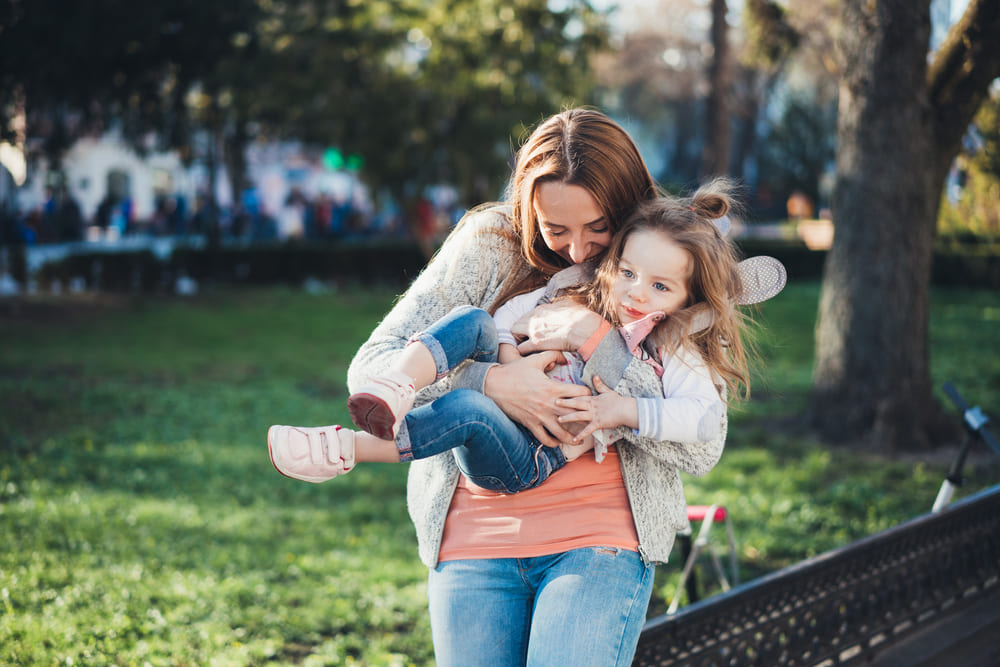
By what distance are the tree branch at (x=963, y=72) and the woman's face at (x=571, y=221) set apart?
5265 millimetres

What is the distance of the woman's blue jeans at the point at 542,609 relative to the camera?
197cm

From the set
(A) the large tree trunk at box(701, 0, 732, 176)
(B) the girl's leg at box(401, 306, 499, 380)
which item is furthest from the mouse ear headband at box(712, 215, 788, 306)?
(A) the large tree trunk at box(701, 0, 732, 176)

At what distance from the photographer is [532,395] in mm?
2098

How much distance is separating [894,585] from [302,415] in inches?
258

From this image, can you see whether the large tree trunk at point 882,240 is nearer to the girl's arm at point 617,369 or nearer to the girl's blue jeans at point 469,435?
the girl's arm at point 617,369

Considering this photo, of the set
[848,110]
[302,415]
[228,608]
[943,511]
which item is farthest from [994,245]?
[228,608]

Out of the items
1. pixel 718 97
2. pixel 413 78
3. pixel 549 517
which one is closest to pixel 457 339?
pixel 549 517

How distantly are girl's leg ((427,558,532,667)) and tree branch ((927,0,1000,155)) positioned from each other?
5.94 metres

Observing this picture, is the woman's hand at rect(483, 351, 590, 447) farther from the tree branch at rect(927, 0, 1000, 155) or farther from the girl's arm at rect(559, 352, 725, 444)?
the tree branch at rect(927, 0, 1000, 155)

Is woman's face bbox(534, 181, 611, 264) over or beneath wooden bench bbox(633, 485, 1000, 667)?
over

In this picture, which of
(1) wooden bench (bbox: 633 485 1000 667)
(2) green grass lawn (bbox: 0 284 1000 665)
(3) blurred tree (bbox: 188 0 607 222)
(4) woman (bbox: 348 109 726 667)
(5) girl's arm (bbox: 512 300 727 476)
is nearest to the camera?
(4) woman (bbox: 348 109 726 667)

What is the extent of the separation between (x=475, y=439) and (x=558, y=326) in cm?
40

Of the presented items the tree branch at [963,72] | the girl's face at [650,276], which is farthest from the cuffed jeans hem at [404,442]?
the tree branch at [963,72]

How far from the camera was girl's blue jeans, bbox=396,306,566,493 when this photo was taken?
79.0 inches
